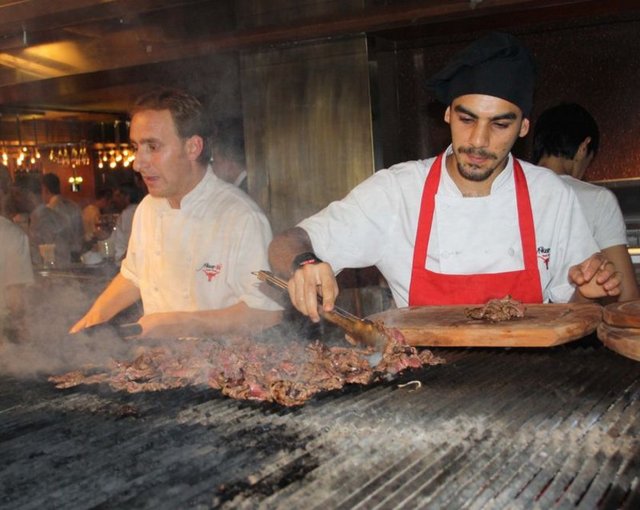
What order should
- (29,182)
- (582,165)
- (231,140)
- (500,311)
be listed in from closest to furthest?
1. (500,311)
2. (582,165)
3. (231,140)
4. (29,182)

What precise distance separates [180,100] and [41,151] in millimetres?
9759

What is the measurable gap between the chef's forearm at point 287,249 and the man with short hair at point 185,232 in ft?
1.98

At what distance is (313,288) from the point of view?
8.59ft

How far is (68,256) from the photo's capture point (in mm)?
8883

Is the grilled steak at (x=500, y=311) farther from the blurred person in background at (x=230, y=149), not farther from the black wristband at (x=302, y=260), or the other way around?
the blurred person in background at (x=230, y=149)

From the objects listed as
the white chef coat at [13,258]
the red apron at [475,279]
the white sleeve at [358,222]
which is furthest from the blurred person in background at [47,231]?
the red apron at [475,279]

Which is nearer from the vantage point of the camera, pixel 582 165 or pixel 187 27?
pixel 582 165

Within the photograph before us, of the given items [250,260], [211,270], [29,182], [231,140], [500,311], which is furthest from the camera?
[29,182]

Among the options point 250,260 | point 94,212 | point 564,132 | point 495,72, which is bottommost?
point 250,260

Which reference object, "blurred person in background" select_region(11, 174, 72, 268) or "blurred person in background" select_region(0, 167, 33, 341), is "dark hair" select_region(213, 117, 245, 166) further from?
"blurred person in background" select_region(11, 174, 72, 268)

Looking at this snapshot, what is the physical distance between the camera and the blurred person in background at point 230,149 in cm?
633

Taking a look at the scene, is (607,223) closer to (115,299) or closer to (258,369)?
(258,369)

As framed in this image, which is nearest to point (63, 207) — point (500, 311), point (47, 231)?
point (47, 231)

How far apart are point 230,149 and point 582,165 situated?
10.9 ft
